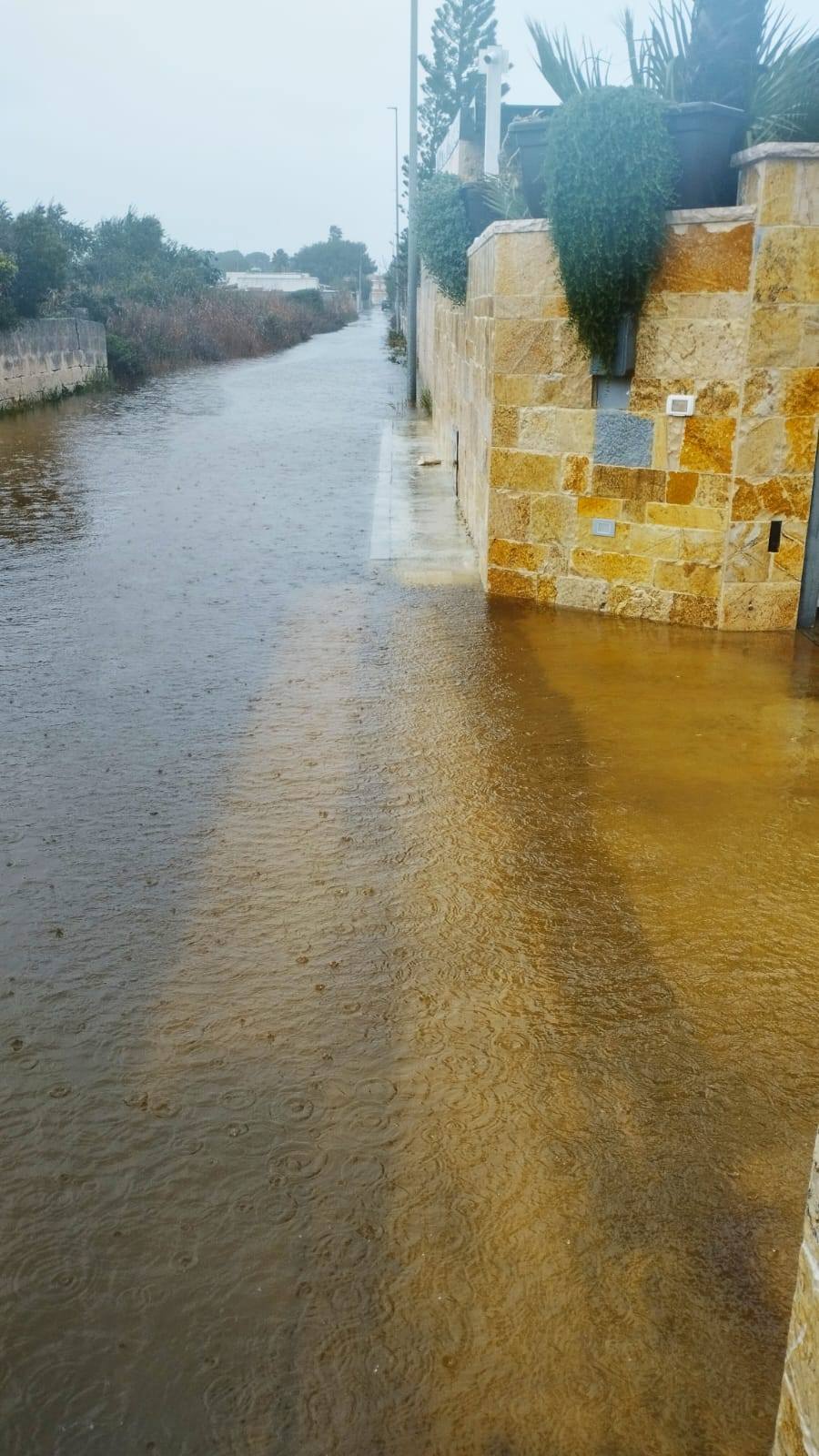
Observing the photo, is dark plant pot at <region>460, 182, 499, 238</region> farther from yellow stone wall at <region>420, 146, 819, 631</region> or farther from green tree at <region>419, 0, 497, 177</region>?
green tree at <region>419, 0, 497, 177</region>

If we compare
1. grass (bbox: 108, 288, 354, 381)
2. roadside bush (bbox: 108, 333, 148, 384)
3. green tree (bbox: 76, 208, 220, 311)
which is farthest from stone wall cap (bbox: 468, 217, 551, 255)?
green tree (bbox: 76, 208, 220, 311)

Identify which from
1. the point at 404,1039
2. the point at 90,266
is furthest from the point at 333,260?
the point at 404,1039

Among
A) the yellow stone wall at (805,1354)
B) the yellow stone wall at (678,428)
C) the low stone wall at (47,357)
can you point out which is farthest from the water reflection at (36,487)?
the yellow stone wall at (805,1354)

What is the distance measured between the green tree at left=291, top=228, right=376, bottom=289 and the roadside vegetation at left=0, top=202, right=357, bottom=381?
83.3 meters

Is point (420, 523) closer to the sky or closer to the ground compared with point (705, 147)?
closer to the ground

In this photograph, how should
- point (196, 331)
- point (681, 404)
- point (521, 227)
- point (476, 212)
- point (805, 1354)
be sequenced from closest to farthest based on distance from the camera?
point (805, 1354) < point (681, 404) < point (521, 227) < point (476, 212) < point (196, 331)

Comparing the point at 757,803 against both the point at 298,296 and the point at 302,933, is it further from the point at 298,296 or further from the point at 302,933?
the point at 298,296

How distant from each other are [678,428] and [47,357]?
17222 millimetres

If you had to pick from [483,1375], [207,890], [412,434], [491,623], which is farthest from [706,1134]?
[412,434]

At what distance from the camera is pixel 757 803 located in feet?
16.4

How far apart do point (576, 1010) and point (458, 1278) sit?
112 centimetres

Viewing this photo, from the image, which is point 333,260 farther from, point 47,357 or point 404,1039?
point 404,1039

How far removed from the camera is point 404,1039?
3.46 metres

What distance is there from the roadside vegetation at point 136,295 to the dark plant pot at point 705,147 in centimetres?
1540
